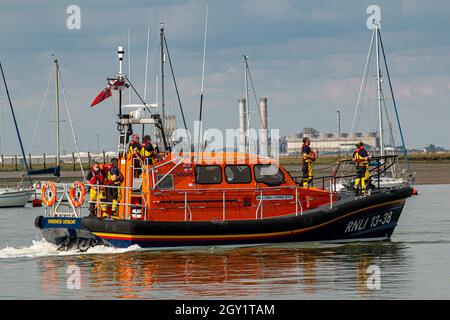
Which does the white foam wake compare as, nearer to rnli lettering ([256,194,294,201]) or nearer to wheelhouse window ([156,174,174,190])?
wheelhouse window ([156,174,174,190])

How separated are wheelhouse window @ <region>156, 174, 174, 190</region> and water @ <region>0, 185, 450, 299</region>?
51.9 inches

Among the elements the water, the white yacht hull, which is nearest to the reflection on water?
the water

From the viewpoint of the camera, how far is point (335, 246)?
20406 mm

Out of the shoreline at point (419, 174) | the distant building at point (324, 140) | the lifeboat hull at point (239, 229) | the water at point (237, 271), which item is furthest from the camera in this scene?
the distant building at point (324, 140)

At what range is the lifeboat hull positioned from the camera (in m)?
19.5

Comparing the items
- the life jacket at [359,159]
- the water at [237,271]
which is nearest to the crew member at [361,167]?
the life jacket at [359,159]

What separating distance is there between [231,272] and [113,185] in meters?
4.34

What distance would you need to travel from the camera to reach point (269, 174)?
2033 centimetres

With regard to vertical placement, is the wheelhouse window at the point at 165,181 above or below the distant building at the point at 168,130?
below

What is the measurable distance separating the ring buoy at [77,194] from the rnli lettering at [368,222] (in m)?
5.66

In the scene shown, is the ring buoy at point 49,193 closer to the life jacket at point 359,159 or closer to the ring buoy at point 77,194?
the ring buoy at point 77,194

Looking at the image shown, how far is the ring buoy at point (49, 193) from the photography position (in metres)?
20.8

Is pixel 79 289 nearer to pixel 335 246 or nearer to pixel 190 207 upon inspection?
pixel 190 207

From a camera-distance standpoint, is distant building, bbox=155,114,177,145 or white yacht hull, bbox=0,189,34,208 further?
white yacht hull, bbox=0,189,34,208
